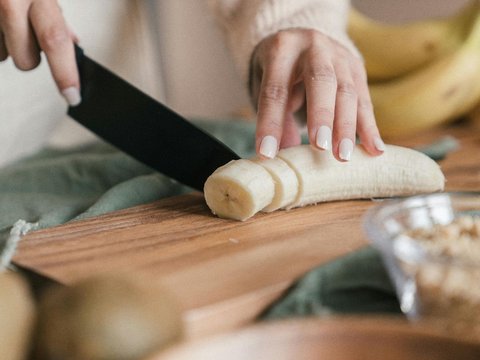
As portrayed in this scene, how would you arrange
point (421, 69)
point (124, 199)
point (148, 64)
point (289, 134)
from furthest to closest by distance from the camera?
1. point (148, 64)
2. point (421, 69)
3. point (289, 134)
4. point (124, 199)

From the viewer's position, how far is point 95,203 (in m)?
0.95

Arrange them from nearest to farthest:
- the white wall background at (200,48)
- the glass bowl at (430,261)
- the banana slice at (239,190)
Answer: the glass bowl at (430,261) < the banana slice at (239,190) < the white wall background at (200,48)

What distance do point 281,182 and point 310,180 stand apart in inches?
1.8

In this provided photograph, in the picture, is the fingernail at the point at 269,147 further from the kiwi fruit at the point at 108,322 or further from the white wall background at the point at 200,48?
the white wall background at the point at 200,48

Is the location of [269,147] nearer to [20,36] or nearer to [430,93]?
[20,36]

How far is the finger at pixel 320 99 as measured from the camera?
2.90 feet

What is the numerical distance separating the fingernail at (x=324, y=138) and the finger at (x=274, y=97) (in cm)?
5

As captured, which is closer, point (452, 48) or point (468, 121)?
point (452, 48)

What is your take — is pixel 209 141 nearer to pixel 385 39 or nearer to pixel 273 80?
pixel 273 80

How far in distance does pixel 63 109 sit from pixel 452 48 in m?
0.92

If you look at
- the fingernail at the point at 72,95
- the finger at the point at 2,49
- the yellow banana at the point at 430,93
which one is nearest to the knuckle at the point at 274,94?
the fingernail at the point at 72,95

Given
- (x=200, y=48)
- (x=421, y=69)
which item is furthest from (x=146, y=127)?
(x=200, y=48)

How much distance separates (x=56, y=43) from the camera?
964mm

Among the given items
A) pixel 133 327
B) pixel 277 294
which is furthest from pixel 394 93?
pixel 133 327
